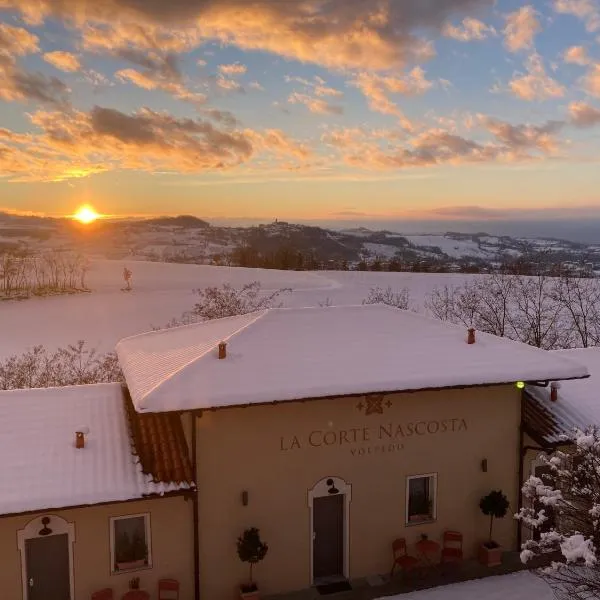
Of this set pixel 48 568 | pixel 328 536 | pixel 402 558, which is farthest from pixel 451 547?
pixel 48 568

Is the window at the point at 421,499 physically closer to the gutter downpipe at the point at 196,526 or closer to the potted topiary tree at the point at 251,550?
the potted topiary tree at the point at 251,550

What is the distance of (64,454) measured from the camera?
11.4 metres

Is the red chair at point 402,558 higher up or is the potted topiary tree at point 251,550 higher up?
the potted topiary tree at point 251,550

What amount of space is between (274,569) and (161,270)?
250ft

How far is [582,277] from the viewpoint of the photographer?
124 ft

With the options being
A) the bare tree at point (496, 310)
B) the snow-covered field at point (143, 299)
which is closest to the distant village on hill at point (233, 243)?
the snow-covered field at point (143, 299)

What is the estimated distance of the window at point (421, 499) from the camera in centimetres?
A: 1308

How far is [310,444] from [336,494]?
1262 mm

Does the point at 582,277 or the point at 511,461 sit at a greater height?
the point at 582,277

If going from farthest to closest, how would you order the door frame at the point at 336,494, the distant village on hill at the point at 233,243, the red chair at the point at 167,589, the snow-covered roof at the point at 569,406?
the distant village on hill at the point at 233,243, the snow-covered roof at the point at 569,406, the door frame at the point at 336,494, the red chair at the point at 167,589

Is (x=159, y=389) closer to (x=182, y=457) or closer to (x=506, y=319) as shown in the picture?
(x=182, y=457)

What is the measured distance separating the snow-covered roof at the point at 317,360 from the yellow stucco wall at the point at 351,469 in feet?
2.28

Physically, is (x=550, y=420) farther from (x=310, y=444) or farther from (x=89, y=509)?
(x=89, y=509)

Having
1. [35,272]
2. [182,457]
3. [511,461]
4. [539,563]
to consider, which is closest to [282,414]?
[182,457]
